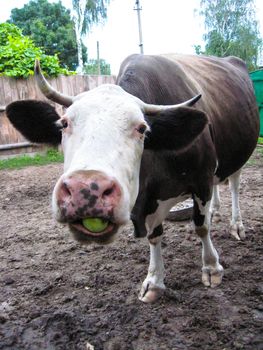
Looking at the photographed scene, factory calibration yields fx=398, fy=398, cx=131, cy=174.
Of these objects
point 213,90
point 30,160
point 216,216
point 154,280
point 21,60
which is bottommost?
point 30,160

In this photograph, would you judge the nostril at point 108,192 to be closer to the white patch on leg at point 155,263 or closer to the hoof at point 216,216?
the white patch on leg at point 155,263

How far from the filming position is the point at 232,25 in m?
33.4

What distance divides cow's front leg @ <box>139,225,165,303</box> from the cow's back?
827mm

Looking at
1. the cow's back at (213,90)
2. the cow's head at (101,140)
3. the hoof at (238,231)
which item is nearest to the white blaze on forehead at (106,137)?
the cow's head at (101,140)

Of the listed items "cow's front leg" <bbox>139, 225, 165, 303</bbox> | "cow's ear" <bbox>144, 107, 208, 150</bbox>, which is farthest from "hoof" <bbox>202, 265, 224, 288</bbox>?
"cow's ear" <bbox>144, 107, 208, 150</bbox>

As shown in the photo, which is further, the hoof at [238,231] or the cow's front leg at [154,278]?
the hoof at [238,231]

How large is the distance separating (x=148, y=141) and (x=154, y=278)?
1.20 meters

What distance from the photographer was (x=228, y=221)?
448 centimetres

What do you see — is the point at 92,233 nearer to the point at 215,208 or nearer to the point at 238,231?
the point at 238,231

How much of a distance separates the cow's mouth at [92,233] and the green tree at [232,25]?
107ft

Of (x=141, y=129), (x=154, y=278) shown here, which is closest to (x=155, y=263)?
(x=154, y=278)

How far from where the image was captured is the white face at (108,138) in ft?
5.68

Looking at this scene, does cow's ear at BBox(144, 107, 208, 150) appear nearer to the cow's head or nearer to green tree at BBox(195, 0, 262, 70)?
the cow's head

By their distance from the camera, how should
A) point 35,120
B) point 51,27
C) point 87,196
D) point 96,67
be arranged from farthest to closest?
point 96,67 < point 51,27 < point 35,120 < point 87,196
